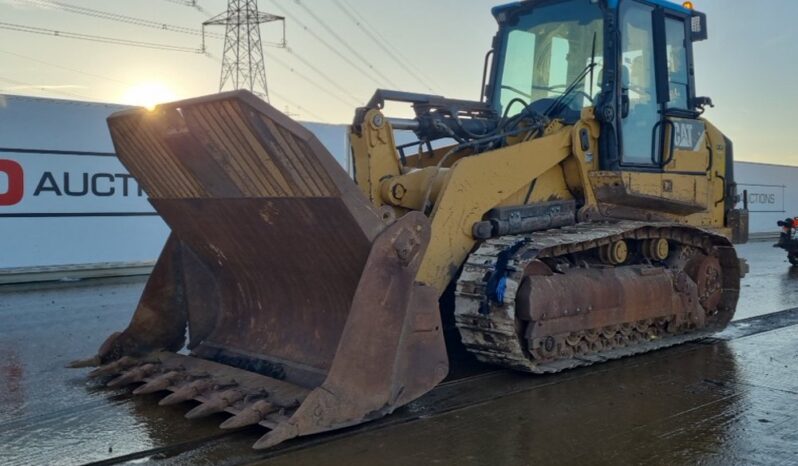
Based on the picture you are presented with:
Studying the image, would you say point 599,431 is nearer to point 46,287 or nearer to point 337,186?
point 337,186

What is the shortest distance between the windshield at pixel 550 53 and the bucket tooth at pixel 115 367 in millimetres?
4081

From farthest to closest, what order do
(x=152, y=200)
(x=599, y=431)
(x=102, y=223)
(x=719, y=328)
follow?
(x=102, y=223)
(x=719, y=328)
(x=152, y=200)
(x=599, y=431)

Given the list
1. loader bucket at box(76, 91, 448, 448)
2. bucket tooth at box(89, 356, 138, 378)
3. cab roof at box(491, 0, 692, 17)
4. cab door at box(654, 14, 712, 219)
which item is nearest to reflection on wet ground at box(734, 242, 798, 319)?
cab door at box(654, 14, 712, 219)

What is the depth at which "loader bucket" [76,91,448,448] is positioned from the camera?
433cm

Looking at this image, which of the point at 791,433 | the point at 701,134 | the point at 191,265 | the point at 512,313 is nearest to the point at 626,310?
the point at 512,313

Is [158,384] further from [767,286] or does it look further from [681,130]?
[767,286]

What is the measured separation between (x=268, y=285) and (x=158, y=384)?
39.2 inches

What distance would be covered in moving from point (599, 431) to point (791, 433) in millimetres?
1124

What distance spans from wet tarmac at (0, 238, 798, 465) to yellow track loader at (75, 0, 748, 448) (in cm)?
18

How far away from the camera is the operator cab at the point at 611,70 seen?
6711mm

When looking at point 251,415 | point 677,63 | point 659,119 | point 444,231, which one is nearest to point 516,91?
point 659,119

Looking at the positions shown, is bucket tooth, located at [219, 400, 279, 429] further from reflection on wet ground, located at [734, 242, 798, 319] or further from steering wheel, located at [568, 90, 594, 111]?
reflection on wet ground, located at [734, 242, 798, 319]

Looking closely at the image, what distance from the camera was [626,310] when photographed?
629 centimetres

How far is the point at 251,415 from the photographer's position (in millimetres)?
4270
